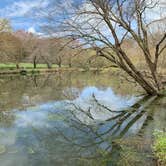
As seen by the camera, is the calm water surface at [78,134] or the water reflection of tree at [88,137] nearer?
the calm water surface at [78,134]

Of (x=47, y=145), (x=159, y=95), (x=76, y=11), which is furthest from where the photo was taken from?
(x=159, y=95)

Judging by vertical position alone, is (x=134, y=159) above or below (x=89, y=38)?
below

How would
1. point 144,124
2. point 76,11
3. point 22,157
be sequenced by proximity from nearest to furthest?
1. point 22,157
2. point 144,124
3. point 76,11

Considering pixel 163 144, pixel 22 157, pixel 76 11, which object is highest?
pixel 76 11

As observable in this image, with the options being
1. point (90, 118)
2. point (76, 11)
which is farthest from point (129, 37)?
point (90, 118)

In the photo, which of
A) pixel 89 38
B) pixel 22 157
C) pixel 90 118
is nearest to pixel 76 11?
pixel 89 38

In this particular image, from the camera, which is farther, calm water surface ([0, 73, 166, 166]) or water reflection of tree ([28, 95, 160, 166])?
water reflection of tree ([28, 95, 160, 166])

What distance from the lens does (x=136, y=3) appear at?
14.6 meters

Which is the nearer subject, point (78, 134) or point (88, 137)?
point (88, 137)

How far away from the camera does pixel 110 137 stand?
27.6 feet

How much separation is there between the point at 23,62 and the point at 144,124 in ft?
163

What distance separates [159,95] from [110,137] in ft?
30.5

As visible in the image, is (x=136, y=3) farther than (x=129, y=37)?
No

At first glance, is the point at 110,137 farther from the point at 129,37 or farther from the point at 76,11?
the point at 129,37
